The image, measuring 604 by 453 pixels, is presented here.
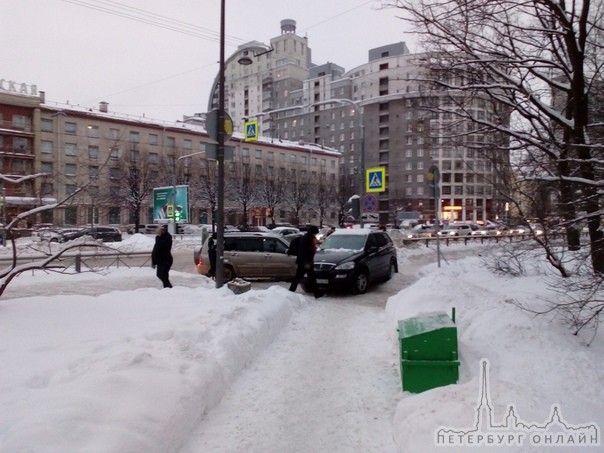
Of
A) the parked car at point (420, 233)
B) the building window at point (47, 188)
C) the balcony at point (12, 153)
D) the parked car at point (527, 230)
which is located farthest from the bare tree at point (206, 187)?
the parked car at point (527, 230)

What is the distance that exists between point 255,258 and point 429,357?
32.9 feet

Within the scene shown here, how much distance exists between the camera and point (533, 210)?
21.2 ft

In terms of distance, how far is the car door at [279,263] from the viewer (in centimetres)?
1412

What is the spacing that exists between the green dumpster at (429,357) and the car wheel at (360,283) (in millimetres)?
6818

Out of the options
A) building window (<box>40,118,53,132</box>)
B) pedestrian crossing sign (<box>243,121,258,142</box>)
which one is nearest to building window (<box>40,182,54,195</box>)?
pedestrian crossing sign (<box>243,121,258,142</box>)

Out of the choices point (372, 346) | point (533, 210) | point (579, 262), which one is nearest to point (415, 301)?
point (372, 346)

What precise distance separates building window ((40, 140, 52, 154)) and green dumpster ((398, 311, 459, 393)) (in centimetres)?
6169

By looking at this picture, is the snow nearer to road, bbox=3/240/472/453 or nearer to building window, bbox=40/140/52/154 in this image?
road, bbox=3/240/472/453

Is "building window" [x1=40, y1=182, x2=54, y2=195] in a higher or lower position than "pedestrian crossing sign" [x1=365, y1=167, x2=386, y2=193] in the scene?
lower

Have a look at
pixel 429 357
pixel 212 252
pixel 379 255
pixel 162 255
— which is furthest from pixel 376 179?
pixel 429 357

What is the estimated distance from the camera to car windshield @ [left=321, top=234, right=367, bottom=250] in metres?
12.7

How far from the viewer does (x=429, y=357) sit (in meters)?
4.68

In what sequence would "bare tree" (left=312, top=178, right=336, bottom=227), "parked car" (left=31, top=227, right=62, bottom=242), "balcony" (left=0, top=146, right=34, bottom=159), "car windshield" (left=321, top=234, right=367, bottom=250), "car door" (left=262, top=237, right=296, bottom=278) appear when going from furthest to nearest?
"bare tree" (left=312, top=178, right=336, bottom=227), "car door" (left=262, top=237, right=296, bottom=278), "car windshield" (left=321, top=234, right=367, bottom=250), "balcony" (left=0, top=146, right=34, bottom=159), "parked car" (left=31, top=227, right=62, bottom=242)

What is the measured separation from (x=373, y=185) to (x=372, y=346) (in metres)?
12.4
